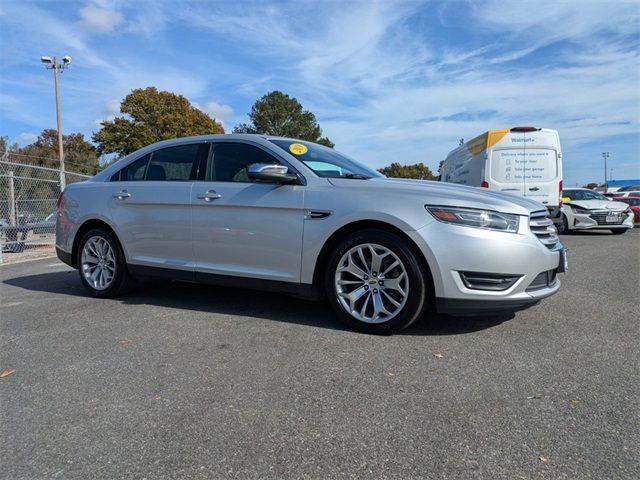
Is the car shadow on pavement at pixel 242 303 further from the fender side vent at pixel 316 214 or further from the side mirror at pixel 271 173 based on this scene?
the side mirror at pixel 271 173

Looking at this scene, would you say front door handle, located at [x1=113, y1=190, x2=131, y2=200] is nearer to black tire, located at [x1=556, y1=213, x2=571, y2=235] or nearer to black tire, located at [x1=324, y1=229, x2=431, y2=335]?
black tire, located at [x1=324, y1=229, x2=431, y2=335]

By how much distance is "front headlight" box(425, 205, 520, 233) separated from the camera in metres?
3.57

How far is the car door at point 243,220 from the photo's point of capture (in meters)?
4.11

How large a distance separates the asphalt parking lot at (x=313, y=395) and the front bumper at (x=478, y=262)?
0.31 m

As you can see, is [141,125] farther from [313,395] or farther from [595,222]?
[313,395]

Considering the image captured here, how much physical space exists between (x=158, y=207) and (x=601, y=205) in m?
12.7

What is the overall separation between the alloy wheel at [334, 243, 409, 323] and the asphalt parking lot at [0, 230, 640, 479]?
22 cm

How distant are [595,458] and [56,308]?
4.65m

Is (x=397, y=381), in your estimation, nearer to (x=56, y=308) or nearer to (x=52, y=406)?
(x=52, y=406)

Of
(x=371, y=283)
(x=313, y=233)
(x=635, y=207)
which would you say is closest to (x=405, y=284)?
(x=371, y=283)

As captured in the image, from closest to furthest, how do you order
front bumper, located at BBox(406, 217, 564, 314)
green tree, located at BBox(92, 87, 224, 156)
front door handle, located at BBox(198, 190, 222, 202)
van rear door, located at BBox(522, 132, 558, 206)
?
front bumper, located at BBox(406, 217, 564, 314)
front door handle, located at BBox(198, 190, 222, 202)
van rear door, located at BBox(522, 132, 558, 206)
green tree, located at BBox(92, 87, 224, 156)

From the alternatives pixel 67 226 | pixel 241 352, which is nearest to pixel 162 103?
pixel 67 226

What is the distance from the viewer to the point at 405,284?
3.68m

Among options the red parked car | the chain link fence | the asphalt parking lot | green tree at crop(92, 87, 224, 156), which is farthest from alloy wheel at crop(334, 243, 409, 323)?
green tree at crop(92, 87, 224, 156)
